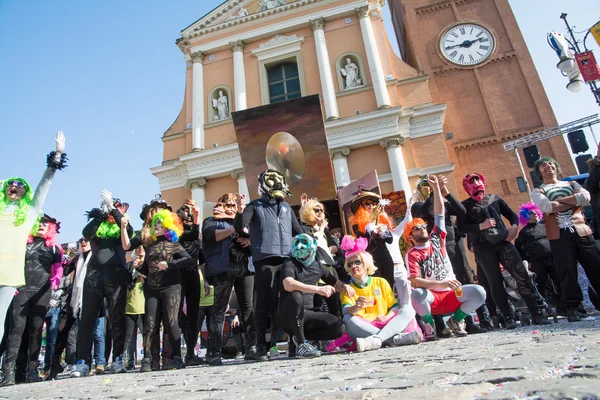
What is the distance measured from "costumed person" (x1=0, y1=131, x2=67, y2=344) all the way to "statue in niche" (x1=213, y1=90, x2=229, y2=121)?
1344 centimetres

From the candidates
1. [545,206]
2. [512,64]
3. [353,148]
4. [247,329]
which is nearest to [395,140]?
[353,148]

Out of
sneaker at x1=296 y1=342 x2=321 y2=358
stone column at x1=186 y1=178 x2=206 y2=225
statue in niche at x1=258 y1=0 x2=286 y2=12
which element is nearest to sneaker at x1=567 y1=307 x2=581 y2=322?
sneaker at x1=296 y1=342 x2=321 y2=358

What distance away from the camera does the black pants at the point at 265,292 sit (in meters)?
3.49

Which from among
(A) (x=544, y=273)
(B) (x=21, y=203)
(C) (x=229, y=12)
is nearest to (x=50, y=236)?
(B) (x=21, y=203)

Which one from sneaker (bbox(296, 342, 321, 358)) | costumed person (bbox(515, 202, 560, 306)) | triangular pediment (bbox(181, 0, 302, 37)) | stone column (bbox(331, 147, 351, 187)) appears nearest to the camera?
sneaker (bbox(296, 342, 321, 358))

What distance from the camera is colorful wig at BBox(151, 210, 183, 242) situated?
13.1 ft

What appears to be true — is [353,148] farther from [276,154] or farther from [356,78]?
[276,154]

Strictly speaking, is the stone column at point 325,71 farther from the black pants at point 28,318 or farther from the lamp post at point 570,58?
the black pants at point 28,318

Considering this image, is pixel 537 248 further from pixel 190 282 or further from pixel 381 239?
pixel 190 282

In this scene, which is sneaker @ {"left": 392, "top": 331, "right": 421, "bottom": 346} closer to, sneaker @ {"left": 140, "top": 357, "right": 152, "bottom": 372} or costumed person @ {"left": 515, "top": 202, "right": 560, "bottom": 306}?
sneaker @ {"left": 140, "top": 357, "right": 152, "bottom": 372}

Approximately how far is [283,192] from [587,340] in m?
2.63

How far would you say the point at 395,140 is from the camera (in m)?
14.4

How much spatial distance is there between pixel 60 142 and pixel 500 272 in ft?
14.7

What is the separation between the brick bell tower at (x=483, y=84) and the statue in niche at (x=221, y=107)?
29.0 ft
